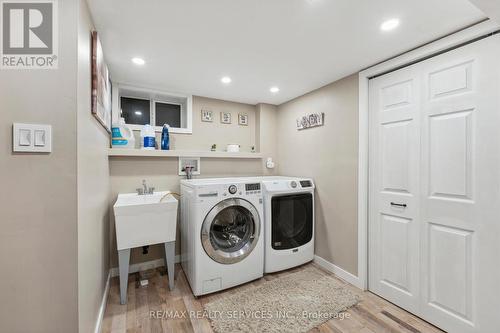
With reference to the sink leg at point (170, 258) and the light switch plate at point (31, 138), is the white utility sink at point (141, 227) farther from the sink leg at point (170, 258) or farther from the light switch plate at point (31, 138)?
the light switch plate at point (31, 138)

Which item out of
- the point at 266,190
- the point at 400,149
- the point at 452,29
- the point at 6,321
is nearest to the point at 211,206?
the point at 266,190

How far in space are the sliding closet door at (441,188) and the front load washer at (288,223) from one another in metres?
0.70

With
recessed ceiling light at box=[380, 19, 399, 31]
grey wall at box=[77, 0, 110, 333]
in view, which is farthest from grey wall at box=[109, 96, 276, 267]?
recessed ceiling light at box=[380, 19, 399, 31]

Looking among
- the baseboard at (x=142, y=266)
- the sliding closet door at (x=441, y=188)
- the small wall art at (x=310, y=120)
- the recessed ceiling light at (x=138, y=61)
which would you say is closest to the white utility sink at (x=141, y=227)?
the baseboard at (x=142, y=266)

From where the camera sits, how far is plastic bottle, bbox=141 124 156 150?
2445mm

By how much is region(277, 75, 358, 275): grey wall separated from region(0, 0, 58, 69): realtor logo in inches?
90.5

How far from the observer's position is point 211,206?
1970mm

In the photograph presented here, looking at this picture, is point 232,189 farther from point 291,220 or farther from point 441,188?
point 441,188

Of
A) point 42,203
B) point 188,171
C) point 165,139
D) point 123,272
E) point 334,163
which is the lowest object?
point 123,272

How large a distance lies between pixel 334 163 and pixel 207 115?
1.74 m

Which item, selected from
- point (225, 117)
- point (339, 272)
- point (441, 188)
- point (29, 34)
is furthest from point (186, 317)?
point (225, 117)

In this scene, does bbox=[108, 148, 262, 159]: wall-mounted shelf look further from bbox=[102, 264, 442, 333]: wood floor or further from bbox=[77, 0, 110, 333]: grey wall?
bbox=[102, 264, 442, 333]: wood floor

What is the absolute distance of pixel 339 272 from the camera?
7.62ft

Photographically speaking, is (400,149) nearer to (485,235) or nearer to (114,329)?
(485,235)
